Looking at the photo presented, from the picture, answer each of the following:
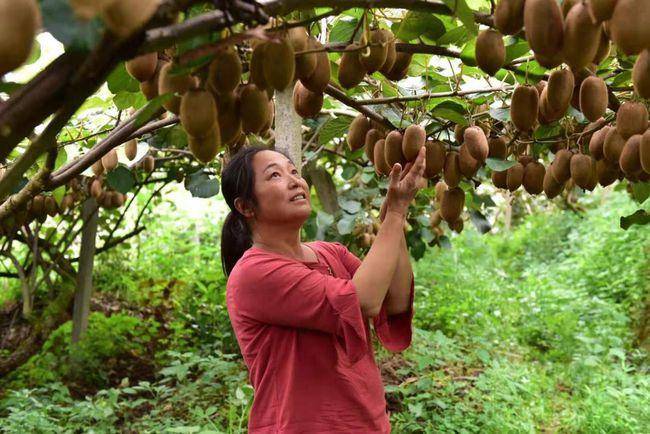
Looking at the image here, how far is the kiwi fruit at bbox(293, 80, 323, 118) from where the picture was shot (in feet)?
3.54

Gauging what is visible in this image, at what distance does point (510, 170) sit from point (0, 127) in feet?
3.89

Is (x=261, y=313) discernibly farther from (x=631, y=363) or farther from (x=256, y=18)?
(x=631, y=363)

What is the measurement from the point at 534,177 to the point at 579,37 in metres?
0.84

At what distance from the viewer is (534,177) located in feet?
4.98

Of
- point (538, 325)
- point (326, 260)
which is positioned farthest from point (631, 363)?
point (326, 260)

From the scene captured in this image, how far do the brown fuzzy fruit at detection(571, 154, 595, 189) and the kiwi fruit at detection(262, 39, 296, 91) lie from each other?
2.60 ft

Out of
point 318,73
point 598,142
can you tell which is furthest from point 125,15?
point 598,142

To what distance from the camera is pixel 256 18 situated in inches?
23.4

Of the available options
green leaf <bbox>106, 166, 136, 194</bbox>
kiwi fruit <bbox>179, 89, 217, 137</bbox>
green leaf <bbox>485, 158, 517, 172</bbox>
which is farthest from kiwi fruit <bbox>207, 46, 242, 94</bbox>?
green leaf <bbox>106, 166, 136, 194</bbox>

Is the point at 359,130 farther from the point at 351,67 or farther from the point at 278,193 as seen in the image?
the point at 351,67

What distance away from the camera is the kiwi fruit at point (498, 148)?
57.0 inches

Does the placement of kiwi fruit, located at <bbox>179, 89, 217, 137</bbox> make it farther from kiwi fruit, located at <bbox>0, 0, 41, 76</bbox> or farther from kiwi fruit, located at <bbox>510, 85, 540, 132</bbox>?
kiwi fruit, located at <bbox>510, 85, 540, 132</bbox>

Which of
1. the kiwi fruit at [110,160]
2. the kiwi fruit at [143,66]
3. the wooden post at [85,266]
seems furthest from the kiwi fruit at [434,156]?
the wooden post at [85,266]

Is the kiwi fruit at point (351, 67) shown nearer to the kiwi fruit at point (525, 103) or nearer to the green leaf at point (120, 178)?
the kiwi fruit at point (525, 103)
